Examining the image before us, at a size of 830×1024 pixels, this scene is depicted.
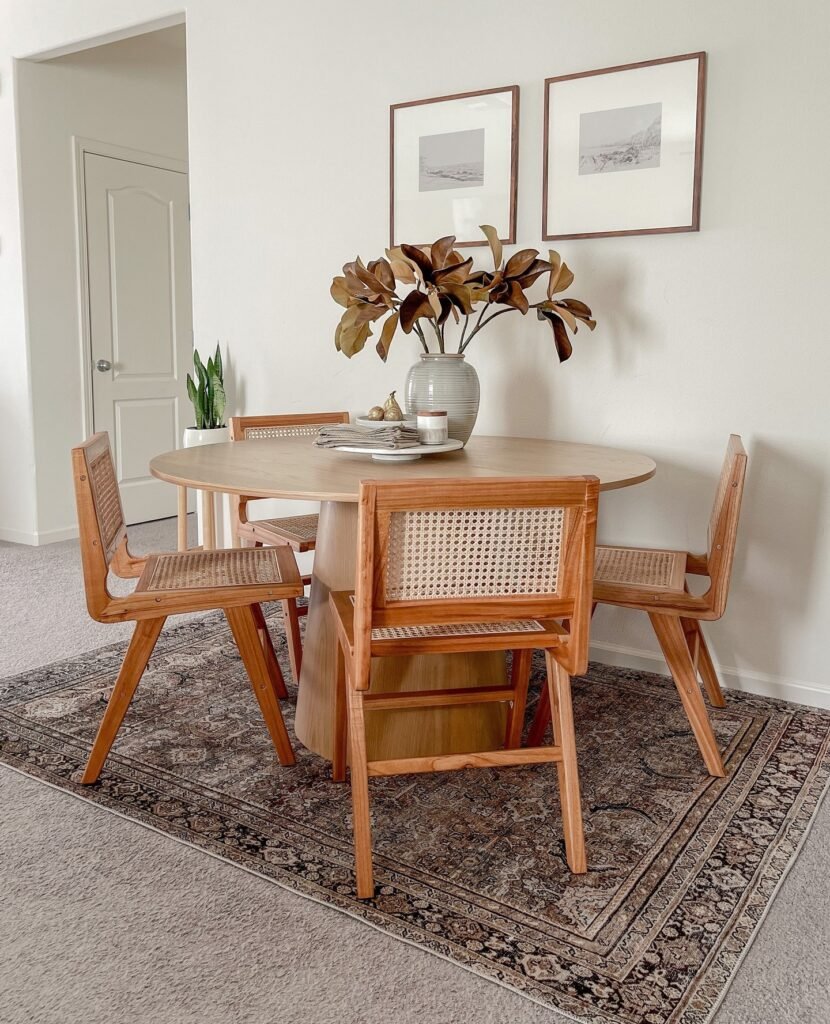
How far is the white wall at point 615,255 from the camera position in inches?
101

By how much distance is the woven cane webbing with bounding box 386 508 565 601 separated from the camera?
63.7 inches

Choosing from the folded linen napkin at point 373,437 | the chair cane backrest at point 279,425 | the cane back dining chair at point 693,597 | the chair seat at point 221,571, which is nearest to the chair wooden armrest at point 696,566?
the cane back dining chair at point 693,597

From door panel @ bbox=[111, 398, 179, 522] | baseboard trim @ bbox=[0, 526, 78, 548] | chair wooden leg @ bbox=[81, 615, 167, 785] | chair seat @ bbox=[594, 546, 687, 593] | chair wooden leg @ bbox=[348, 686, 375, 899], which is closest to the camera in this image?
chair wooden leg @ bbox=[348, 686, 375, 899]

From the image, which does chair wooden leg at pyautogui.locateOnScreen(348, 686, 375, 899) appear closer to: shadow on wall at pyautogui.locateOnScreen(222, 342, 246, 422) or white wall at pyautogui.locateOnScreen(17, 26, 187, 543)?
shadow on wall at pyautogui.locateOnScreen(222, 342, 246, 422)

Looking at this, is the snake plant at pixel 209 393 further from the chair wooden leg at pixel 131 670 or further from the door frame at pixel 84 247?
the chair wooden leg at pixel 131 670

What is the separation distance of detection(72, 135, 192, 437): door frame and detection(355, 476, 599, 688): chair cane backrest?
11.6ft

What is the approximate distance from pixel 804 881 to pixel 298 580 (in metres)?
1.23

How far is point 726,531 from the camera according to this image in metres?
2.14

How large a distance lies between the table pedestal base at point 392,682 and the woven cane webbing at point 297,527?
1.52 feet

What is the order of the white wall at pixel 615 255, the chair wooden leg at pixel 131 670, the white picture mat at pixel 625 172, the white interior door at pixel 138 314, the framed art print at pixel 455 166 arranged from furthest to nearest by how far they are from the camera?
the white interior door at pixel 138 314 < the framed art print at pixel 455 166 < the white picture mat at pixel 625 172 < the white wall at pixel 615 255 < the chair wooden leg at pixel 131 670

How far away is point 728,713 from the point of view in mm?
2598

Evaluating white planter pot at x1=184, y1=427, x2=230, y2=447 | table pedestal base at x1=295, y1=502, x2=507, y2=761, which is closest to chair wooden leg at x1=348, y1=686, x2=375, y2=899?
table pedestal base at x1=295, y1=502, x2=507, y2=761

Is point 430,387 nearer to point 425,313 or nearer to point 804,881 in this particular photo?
point 425,313

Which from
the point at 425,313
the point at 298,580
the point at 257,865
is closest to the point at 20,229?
the point at 425,313
